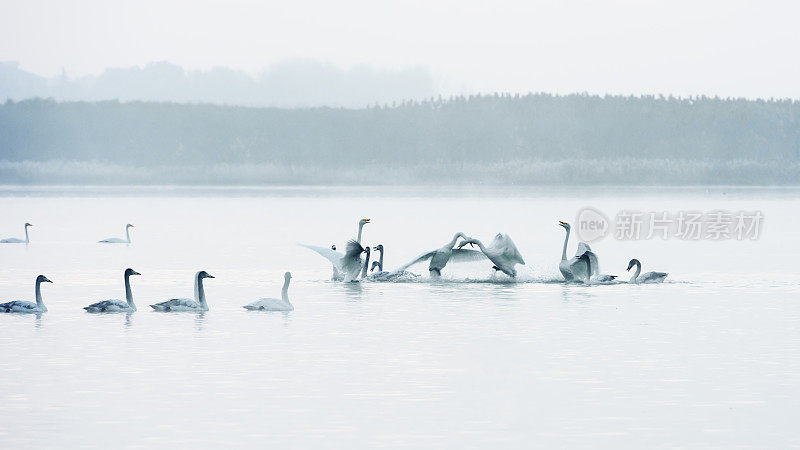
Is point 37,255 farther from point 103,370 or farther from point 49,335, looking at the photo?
point 103,370

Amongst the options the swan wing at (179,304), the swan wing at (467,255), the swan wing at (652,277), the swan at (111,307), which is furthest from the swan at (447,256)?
the swan at (111,307)

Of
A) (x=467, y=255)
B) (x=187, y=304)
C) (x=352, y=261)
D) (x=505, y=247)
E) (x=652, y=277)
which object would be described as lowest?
(x=652, y=277)

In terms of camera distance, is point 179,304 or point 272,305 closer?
point 179,304

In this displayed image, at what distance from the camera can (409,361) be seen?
16.8 meters

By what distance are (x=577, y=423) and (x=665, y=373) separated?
319 cm

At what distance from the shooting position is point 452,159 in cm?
17788

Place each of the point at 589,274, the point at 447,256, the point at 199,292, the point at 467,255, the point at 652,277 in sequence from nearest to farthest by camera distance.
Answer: the point at 199,292
the point at 589,274
the point at 652,277
the point at 447,256
the point at 467,255

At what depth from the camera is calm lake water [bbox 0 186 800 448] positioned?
12.8m

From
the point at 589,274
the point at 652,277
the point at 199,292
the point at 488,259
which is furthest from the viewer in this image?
the point at 488,259

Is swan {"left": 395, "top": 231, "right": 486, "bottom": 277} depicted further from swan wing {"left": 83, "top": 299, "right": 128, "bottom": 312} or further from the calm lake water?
swan wing {"left": 83, "top": 299, "right": 128, "bottom": 312}

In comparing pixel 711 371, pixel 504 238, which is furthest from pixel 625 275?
pixel 711 371

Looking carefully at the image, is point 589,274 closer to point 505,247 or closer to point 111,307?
point 505,247

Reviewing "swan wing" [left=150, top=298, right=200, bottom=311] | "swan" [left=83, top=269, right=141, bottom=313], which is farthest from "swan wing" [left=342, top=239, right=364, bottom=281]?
"swan" [left=83, top=269, right=141, bottom=313]

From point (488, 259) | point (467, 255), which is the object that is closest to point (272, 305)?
point (467, 255)
